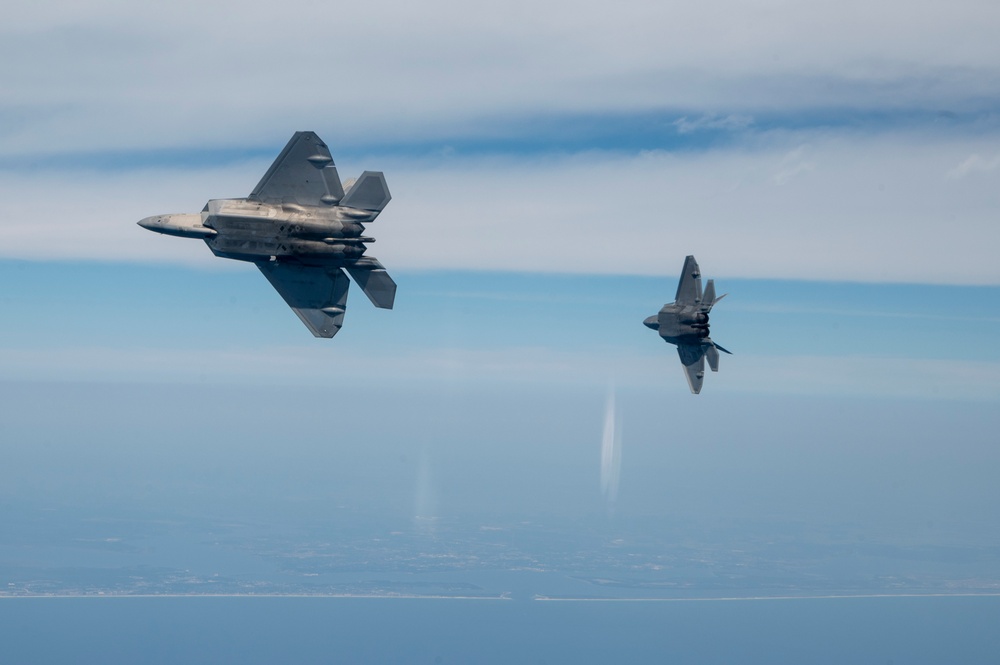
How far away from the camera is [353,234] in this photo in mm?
41531

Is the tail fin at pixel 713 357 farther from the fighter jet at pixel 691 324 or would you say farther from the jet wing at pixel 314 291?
the jet wing at pixel 314 291

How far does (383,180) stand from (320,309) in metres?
8.40

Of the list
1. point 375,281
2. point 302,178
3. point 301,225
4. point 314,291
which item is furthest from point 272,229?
point 375,281

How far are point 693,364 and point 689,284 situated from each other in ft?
21.9

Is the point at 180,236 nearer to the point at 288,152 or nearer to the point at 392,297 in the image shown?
the point at 288,152

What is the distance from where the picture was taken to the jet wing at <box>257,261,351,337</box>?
42656 millimetres

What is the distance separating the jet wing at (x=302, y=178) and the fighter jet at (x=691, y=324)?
103ft

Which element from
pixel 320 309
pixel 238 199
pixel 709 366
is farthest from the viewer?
pixel 709 366

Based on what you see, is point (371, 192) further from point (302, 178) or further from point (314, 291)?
point (314, 291)

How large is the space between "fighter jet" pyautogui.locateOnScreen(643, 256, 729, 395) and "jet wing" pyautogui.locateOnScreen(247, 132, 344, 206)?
31.5 meters

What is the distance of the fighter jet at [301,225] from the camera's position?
134 feet

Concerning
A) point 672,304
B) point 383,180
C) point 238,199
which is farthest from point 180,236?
point 672,304

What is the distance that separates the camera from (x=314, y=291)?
4316 centimetres

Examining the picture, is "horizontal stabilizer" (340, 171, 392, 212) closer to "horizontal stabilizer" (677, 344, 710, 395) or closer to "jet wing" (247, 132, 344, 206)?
→ "jet wing" (247, 132, 344, 206)
